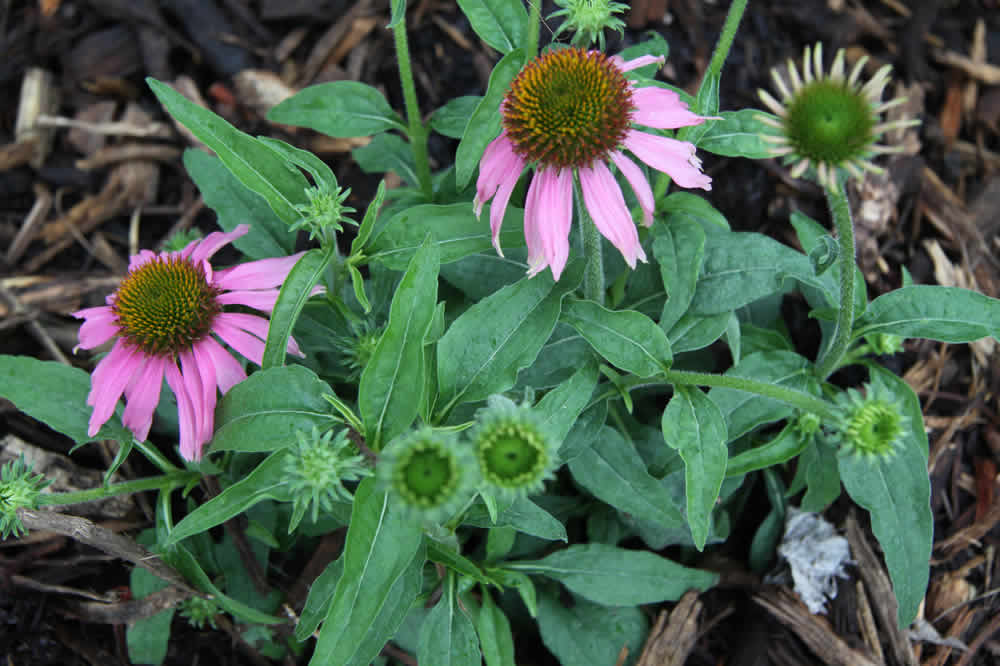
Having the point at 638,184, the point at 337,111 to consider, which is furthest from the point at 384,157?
the point at 638,184

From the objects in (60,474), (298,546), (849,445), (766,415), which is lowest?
(298,546)

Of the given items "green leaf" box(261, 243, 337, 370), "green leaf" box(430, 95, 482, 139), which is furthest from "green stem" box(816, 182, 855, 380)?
"green leaf" box(261, 243, 337, 370)

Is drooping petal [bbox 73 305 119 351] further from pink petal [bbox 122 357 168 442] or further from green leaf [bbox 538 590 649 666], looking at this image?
green leaf [bbox 538 590 649 666]

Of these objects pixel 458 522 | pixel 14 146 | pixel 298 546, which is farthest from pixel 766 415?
pixel 14 146

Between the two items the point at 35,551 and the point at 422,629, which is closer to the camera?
the point at 422,629

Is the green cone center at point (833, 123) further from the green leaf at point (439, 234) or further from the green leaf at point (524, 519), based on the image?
the green leaf at point (524, 519)

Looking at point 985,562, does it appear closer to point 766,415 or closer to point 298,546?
point 766,415

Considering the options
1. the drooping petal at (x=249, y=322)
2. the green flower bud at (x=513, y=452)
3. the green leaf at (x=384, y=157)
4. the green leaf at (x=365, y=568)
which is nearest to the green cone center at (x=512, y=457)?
the green flower bud at (x=513, y=452)
